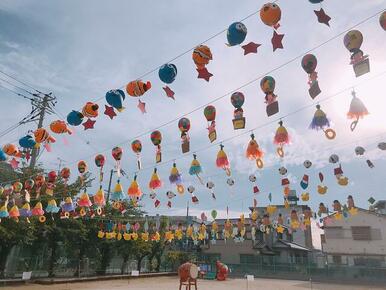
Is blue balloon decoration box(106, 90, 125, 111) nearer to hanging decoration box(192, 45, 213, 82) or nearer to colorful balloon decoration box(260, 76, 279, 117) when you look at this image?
hanging decoration box(192, 45, 213, 82)

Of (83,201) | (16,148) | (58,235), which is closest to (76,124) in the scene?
(16,148)

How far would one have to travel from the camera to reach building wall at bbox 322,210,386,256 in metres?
41.7

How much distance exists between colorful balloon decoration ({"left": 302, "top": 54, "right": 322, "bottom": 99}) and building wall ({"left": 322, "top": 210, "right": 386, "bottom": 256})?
40.0 meters

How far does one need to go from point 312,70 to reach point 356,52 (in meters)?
1.14

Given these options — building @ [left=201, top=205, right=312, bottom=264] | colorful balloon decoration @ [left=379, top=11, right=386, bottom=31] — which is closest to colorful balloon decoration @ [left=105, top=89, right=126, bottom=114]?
colorful balloon decoration @ [left=379, top=11, right=386, bottom=31]

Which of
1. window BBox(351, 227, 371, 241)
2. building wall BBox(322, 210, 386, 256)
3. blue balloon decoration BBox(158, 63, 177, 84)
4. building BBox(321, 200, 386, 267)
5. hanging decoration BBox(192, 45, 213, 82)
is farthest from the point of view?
window BBox(351, 227, 371, 241)

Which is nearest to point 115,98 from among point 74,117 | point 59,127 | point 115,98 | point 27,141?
point 115,98

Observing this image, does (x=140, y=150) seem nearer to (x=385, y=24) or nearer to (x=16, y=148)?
(x=16, y=148)

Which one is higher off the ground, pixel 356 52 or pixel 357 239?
pixel 356 52

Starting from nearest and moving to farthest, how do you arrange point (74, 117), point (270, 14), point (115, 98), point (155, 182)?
1. point (270, 14)
2. point (115, 98)
3. point (74, 117)
4. point (155, 182)

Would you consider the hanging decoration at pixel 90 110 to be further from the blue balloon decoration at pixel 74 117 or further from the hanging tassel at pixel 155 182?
the hanging tassel at pixel 155 182

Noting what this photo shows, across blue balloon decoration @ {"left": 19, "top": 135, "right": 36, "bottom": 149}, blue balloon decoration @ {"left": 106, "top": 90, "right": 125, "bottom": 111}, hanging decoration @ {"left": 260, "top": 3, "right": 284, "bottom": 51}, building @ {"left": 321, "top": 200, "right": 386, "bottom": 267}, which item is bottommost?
building @ {"left": 321, "top": 200, "right": 386, "bottom": 267}

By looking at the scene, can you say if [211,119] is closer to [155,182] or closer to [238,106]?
[238,106]

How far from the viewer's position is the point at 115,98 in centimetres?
1058
